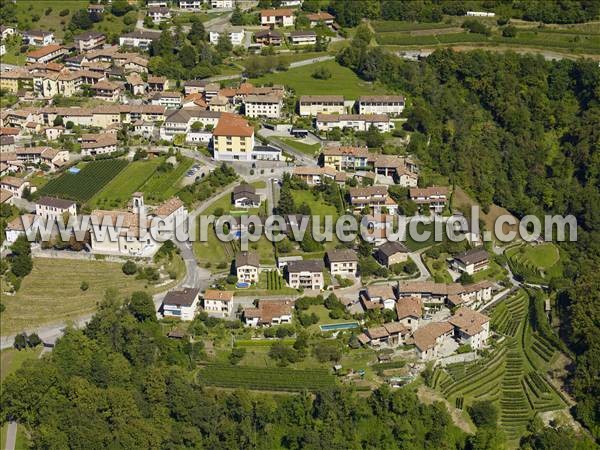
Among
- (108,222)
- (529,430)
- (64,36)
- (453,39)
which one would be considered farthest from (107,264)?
(453,39)

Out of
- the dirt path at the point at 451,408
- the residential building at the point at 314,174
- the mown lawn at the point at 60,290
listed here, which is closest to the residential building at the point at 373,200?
the residential building at the point at 314,174

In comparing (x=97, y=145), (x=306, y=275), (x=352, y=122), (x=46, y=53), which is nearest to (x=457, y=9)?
Answer: (x=352, y=122)

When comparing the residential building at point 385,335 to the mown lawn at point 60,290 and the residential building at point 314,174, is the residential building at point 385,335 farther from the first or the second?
the residential building at point 314,174

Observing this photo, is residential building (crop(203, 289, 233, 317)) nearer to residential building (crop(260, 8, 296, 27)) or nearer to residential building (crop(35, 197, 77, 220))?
residential building (crop(35, 197, 77, 220))

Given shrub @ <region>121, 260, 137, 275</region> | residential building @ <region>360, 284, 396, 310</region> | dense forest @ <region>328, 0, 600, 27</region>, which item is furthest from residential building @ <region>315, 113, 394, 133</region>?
dense forest @ <region>328, 0, 600, 27</region>

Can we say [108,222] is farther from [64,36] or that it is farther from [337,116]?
[64,36]

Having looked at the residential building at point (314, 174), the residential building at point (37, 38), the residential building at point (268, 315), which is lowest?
the residential building at point (268, 315)
